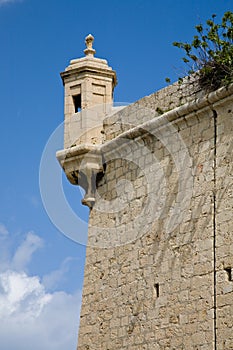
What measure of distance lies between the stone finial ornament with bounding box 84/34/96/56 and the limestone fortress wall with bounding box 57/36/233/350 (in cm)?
99

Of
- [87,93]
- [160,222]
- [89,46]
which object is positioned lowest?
[160,222]

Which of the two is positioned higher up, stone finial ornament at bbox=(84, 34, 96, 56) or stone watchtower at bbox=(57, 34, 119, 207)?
stone finial ornament at bbox=(84, 34, 96, 56)

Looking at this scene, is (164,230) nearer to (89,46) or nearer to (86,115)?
(86,115)

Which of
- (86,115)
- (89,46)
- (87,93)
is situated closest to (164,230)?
(86,115)

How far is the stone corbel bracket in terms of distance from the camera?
13.0 metres

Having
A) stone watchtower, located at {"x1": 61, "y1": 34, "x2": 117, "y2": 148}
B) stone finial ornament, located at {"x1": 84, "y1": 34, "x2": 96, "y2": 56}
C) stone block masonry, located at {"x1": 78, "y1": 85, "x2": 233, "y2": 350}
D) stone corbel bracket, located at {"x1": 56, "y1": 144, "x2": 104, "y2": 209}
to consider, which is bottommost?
stone block masonry, located at {"x1": 78, "y1": 85, "x2": 233, "y2": 350}

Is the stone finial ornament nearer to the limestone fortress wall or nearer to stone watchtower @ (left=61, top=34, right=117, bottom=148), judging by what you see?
stone watchtower @ (left=61, top=34, right=117, bottom=148)

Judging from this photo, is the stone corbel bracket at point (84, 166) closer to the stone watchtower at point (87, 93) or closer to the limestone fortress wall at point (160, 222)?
the limestone fortress wall at point (160, 222)

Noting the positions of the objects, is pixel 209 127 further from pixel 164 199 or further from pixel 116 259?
pixel 116 259

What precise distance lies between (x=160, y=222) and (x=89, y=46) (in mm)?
3118

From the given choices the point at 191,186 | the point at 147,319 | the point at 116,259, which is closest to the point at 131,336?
the point at 147,319

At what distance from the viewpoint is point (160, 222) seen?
1179cm

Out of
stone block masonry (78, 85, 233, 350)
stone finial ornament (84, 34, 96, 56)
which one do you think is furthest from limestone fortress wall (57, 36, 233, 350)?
stone finial ornament (84, 34, 96, 56)

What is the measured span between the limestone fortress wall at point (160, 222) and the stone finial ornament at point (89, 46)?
0.99m
